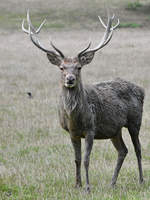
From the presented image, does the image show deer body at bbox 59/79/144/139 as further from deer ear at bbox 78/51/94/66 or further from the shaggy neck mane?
deer ear at bbox 78/51/94/66

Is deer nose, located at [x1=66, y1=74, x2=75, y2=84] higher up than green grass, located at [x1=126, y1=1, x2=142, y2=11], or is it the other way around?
deer nose, located at [x1=66, y1=74, x2=75, y2=84]

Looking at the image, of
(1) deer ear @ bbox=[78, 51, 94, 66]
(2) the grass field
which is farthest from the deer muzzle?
(2) the grass field

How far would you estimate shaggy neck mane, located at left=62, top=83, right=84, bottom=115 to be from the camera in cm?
615

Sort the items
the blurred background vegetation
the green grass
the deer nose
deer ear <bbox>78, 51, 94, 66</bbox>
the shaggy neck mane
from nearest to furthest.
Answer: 1. the deer nose
2. the shaggy neck mane
3. deer ear <bbox>78, 51, 94, 66</bbox>
4. the blurred background vegetation
5. the green grass

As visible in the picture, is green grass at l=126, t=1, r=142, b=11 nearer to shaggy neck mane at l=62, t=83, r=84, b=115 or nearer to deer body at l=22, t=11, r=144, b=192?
deer body at l=22, t=11, r=144, b=192

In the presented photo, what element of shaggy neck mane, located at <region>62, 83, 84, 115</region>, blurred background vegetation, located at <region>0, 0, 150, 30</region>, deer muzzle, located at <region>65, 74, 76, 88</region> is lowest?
blurred background vegetation, located at <region>0, 0, 150, 30</region>

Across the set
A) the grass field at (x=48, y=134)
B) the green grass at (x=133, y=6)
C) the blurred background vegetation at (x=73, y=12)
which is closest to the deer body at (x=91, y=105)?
the grass field at (x=48, y=134)

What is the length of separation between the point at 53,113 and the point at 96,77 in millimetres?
6934

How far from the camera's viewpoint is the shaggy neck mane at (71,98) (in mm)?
6152

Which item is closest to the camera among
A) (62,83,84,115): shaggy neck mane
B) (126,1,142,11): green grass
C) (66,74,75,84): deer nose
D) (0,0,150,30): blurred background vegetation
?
(66,74,75,84): deer nose

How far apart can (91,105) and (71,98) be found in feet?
1.53

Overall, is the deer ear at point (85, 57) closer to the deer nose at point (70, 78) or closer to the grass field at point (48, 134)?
the deer nose at point (70, 78)

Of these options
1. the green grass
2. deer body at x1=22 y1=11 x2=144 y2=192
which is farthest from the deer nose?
the green grass

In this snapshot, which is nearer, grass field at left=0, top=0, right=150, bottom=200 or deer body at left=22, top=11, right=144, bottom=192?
deer body at left=22, top=11, right=144, bottom=192
